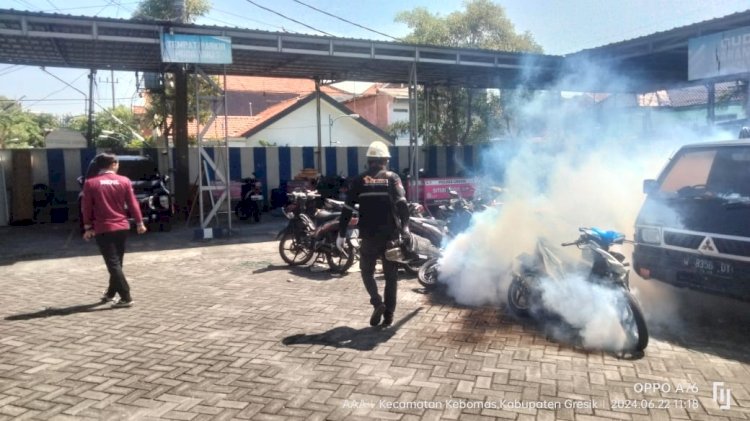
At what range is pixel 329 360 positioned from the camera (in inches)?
180

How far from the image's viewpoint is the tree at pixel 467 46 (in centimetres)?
2158

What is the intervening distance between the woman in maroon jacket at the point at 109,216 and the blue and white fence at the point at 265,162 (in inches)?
229

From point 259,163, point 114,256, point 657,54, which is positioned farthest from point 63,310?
point 657,54

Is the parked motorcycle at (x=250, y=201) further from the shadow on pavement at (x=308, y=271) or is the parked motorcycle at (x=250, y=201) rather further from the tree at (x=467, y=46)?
the tree at (x=467, y=46)

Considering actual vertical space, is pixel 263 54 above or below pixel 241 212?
above

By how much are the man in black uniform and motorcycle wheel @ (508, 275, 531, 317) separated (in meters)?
1.28

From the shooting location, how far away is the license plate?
4.83 meters

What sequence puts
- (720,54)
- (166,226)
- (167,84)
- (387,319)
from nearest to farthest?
(387,319), (720,54), (166,226), (167,84)

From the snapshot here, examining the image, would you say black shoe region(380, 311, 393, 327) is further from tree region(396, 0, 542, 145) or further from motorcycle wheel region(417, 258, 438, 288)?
tree region(396, 0, 542, 145)

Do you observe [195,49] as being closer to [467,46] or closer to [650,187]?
[650,187]

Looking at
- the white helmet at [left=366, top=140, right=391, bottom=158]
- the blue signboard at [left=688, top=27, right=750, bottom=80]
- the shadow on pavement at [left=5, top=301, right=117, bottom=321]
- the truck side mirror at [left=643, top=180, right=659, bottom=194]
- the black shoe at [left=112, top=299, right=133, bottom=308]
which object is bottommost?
the shadow on pavement at [left=5, top=301, right=117, bottom=321]

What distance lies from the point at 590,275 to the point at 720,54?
8571 mm

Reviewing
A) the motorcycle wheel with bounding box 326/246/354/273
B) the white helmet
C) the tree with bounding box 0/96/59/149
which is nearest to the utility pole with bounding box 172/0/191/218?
the motorcycle wheel with bounding box 326/246/354/273

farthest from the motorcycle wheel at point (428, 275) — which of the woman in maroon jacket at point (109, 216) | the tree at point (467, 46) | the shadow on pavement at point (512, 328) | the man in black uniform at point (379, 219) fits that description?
the tree at point (467, 46)
